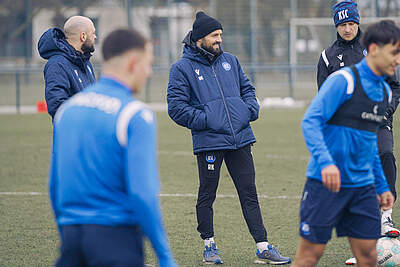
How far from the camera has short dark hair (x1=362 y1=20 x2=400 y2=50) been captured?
4.05m

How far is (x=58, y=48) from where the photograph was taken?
575 cm

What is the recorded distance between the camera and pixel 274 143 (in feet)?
47.1

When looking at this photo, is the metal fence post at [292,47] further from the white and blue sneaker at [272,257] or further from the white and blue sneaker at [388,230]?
the white and blue sneaker at [272,257]

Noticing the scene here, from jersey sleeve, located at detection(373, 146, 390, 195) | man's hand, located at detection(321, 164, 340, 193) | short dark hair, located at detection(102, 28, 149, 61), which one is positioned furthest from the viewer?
jersey sleeve, located at detection(373, 146, 390, 195)

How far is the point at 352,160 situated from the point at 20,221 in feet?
14.9

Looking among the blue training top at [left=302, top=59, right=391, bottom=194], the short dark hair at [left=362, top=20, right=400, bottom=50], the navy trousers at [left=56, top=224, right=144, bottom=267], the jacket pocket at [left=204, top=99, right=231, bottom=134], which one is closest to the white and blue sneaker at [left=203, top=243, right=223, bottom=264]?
the jacket pocket at [left=204, top=99, right=231, bottom=134]

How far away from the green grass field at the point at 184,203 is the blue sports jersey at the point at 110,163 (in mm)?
2886

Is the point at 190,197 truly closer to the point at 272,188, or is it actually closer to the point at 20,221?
the point at 272,188

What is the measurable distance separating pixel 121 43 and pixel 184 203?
5.55 meters

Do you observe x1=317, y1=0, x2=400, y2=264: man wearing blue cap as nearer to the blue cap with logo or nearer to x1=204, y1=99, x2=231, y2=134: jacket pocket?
the blue cap with logo

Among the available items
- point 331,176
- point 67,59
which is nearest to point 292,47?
point 67,59

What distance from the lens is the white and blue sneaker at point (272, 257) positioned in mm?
5785

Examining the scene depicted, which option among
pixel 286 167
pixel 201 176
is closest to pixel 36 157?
pixel 286 167

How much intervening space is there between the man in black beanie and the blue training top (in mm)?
1801
